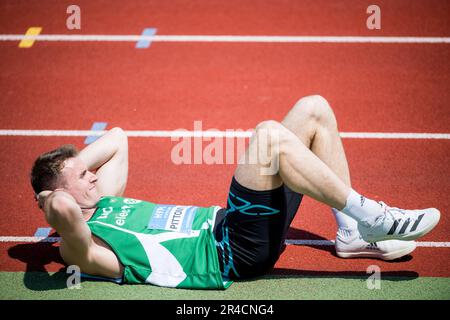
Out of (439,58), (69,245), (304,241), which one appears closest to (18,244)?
(69,245)

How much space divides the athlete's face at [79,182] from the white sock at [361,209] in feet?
4.89

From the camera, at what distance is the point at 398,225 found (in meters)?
3.26

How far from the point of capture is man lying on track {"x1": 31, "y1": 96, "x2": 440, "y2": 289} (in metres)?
3.18

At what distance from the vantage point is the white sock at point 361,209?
3197mm

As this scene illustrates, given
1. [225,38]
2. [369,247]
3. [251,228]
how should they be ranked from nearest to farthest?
1. [251,228]
2. [369,247]
3. [225,38]

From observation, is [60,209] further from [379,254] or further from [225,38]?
[225,38]

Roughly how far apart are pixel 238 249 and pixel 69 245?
935mm

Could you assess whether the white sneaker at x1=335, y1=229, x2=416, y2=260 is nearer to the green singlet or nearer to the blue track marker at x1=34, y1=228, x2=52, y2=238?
the green singlet

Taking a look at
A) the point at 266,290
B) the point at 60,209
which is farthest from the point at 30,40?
the point at 266,290

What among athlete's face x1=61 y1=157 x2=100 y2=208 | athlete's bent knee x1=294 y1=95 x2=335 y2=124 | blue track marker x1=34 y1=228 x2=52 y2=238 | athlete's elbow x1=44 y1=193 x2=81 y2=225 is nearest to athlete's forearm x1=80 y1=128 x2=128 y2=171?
athlete's face x1=61 y1=157 x2=100 y2=208

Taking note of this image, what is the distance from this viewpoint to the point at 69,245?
125 inches

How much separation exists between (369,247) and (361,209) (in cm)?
60

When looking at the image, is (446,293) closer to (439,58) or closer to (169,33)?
(439,58)

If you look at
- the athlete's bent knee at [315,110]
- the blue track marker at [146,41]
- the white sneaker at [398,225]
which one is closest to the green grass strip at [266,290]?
the white sneaker at [398,225]
